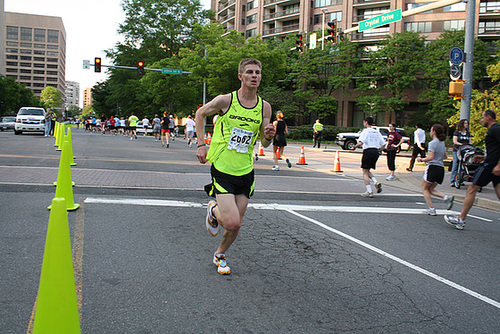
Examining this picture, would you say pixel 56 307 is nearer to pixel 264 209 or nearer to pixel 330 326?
pixel 330 326

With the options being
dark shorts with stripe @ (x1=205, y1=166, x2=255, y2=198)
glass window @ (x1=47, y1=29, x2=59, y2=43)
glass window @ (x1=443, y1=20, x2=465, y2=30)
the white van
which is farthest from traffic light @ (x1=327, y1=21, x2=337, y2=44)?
glass window @ (x1=47, y1=29, x2=59, y2=43)

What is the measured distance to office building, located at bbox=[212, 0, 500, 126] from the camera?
5225 cm

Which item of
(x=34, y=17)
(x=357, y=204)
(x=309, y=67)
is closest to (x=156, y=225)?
(x=357, y=204)

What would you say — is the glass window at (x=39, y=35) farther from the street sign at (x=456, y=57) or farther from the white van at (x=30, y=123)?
the street sign at (x=456, y=57)

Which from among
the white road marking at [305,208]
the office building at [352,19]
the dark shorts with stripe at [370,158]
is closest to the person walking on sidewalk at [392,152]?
the dark shorts with stripe at [370,158]

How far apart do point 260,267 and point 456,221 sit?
398cm

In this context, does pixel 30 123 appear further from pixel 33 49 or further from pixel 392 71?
pixel 33 49

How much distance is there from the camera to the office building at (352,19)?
52.2m

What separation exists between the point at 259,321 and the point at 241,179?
1385 millimetres

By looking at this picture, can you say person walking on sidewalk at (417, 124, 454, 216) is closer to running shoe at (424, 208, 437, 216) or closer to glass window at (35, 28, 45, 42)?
running shoe at (424, 208, 437, 216)

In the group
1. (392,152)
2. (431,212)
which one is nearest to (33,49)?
(392,152)

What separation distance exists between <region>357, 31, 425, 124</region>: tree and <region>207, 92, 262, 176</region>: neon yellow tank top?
48546mm

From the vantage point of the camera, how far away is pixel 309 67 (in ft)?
178

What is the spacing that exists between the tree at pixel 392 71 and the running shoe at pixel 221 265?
160 feet
